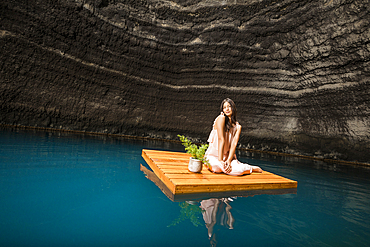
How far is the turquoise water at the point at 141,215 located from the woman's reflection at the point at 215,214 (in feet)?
0.03

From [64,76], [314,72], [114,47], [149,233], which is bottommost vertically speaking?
[149,233]

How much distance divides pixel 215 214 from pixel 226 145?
5.26 ft

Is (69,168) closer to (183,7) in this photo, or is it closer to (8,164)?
(8,164)

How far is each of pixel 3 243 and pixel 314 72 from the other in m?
10.6

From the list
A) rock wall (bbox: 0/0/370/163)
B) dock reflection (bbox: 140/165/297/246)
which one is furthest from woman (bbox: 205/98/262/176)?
rock wall (bbox: 0/0/370/163)

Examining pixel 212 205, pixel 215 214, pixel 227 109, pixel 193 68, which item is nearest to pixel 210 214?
pixel 215 214

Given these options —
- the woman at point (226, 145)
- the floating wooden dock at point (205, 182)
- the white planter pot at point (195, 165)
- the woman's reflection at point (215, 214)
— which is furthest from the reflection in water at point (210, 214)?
the woman at point (226, 145)

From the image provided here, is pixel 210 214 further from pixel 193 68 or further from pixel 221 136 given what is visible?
pixel 193 68

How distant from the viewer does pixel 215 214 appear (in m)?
1.94

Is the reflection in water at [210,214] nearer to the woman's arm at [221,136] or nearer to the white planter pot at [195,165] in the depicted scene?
the white planter pot at [195,165]

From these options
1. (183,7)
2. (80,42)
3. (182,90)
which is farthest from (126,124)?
(183,7)

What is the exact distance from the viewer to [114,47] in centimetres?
1005

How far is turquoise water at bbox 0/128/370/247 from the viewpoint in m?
1.42

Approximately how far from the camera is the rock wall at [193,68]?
8.08m
